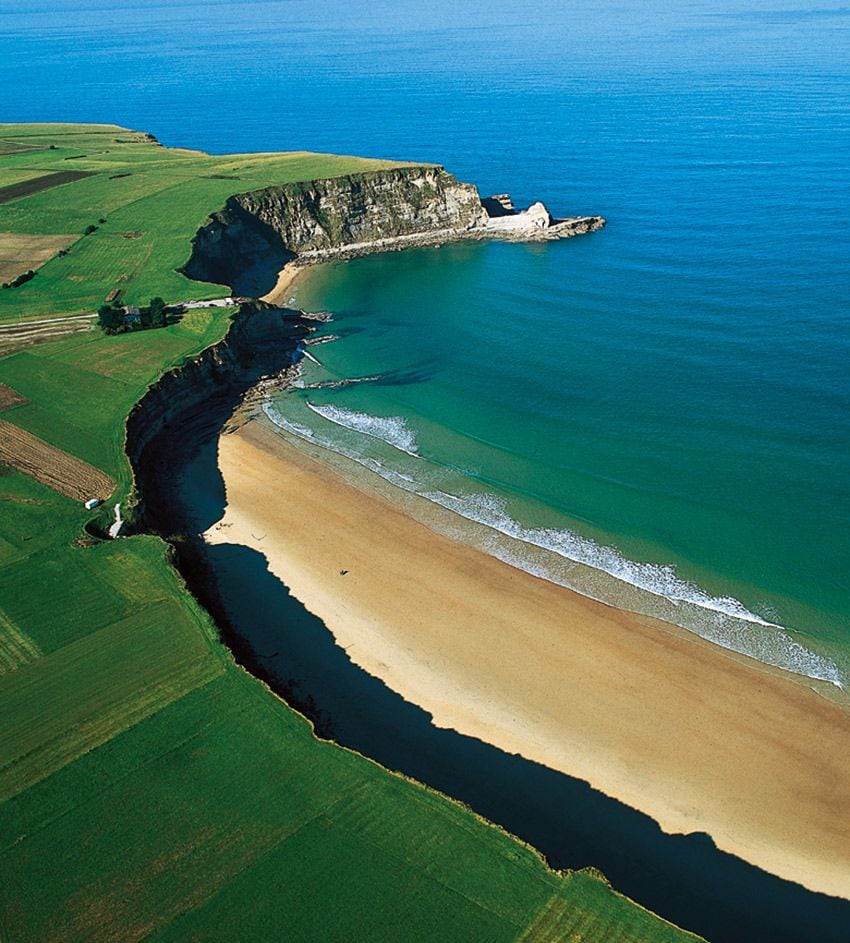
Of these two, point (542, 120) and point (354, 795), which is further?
point (542, 120)

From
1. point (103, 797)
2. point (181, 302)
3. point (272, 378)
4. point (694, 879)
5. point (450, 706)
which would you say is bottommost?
point (694, 879)

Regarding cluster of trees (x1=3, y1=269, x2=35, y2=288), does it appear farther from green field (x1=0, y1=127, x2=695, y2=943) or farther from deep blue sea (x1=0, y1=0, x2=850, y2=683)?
green field (x1=0, y1=127, x2=695, y2=943)

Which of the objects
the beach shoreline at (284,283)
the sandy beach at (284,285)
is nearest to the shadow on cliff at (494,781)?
the beach shoreline at (284,283)

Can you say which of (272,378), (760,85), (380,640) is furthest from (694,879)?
(760,85)

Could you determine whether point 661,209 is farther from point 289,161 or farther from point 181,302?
point 181,302

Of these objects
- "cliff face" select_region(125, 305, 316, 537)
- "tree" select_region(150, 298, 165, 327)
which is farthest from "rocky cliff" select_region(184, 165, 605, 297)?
"tree" select_region(150, 298, 165, 327)

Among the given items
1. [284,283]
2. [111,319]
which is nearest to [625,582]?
[111,319]
